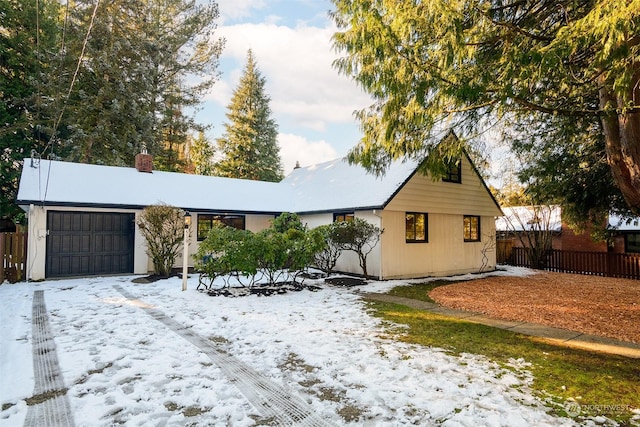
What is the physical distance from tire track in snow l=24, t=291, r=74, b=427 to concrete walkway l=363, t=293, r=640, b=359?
254 inches

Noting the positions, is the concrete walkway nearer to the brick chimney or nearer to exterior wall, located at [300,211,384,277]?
exterior wall, located at [300,211,384,277]

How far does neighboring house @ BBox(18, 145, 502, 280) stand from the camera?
38.5 feet

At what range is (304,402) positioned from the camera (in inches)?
134

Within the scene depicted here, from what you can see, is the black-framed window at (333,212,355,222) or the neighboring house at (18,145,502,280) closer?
the neighboring house at (18,145,502,280)

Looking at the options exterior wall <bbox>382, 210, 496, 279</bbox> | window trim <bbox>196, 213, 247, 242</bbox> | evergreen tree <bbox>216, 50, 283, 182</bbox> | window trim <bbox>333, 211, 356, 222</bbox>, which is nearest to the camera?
exterior wall <bbox>382, 210, 496, 279</bbox>

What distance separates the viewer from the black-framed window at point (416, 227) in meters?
12.7

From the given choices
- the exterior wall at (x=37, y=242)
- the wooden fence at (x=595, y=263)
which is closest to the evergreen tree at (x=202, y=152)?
the exterior wall at (x=37, y=242)

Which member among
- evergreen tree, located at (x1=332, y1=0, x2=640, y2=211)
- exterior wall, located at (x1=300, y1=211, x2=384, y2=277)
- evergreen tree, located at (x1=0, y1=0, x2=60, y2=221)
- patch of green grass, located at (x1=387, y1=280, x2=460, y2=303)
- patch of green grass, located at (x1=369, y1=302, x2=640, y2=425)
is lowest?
patch of green grass, located at (x1=387, y1=280, x2=460, y2=303)

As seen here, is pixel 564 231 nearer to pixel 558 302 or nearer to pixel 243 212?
pixel 558 302

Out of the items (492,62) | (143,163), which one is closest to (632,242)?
(492,62)

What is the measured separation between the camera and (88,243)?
1227 cm

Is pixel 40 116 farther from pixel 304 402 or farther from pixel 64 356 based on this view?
pixel 304 402

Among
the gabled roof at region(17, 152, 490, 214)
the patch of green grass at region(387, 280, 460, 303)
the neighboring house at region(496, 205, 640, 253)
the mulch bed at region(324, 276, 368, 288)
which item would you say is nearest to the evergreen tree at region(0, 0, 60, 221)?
the gabled roof at region(17, 152, 490, 214)

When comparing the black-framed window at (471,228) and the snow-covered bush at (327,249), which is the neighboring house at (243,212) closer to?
the black-framed window at (471,228)
